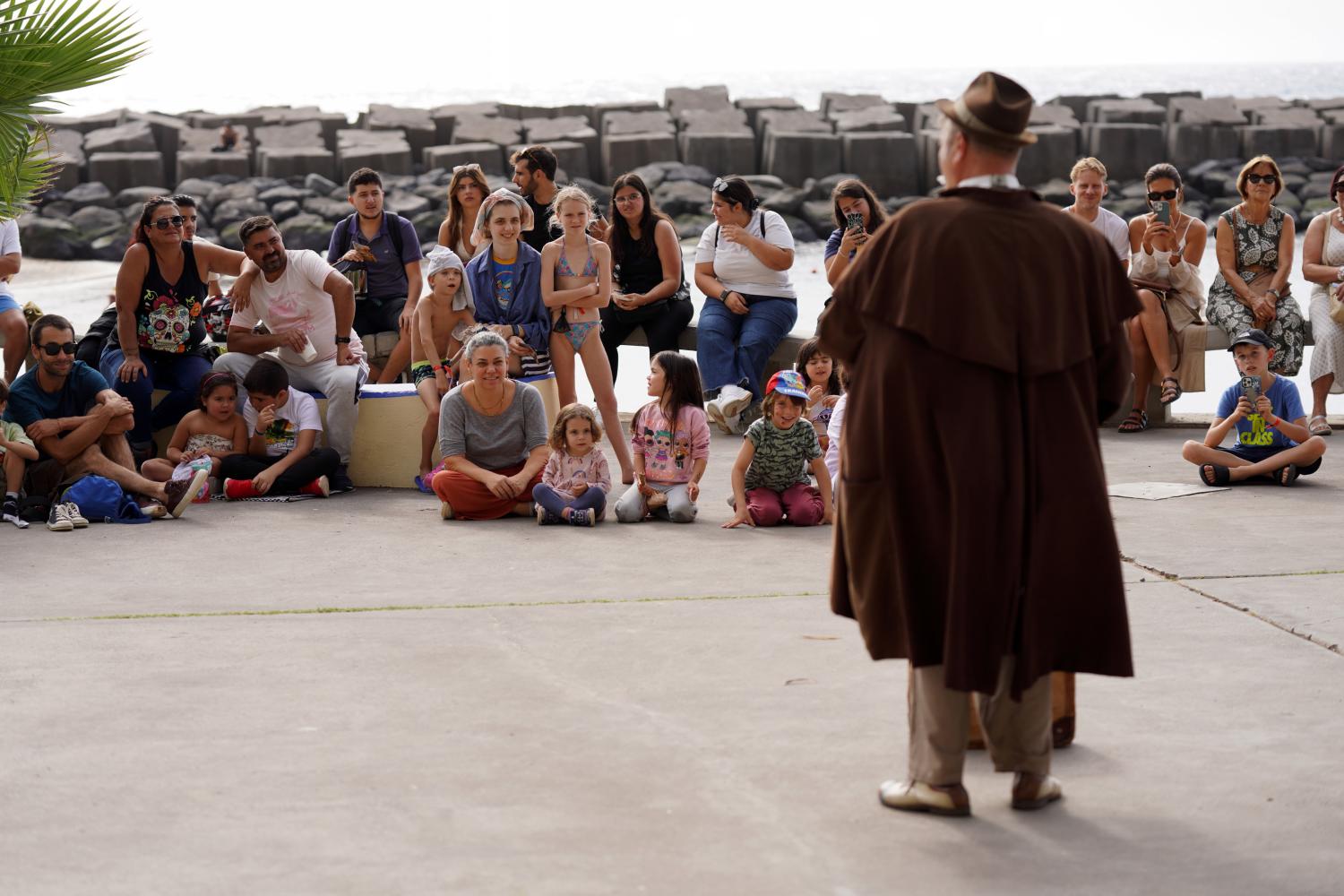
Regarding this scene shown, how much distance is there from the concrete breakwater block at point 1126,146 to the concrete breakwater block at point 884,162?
3.31m

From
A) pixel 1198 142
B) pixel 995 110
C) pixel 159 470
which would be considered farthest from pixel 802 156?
pixel 995 110

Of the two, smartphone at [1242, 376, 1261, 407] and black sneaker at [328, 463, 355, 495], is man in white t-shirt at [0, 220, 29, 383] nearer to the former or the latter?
black sneaker at [328, 463, 355, 495]

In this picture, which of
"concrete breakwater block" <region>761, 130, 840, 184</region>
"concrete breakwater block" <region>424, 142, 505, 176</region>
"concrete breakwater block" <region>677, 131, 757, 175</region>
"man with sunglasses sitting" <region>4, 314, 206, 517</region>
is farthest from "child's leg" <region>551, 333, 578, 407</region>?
"concrete breakwater block" <region>677, 131, 757, 175</region>

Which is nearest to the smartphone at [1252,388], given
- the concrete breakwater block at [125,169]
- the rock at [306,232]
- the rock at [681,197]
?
the rock at [681,197]

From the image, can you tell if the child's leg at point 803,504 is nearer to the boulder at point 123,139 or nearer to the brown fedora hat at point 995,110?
the brown fedora hat at point 995,110

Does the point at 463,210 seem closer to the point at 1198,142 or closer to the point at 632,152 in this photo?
the point at 632,152

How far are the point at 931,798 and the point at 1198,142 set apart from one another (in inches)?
1153

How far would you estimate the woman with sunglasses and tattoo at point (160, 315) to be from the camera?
912 centimetres

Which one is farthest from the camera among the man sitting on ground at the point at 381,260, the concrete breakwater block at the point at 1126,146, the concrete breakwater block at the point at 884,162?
the concrete breakwater block at the point at 1126,146

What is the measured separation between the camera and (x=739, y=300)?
34.5 feet

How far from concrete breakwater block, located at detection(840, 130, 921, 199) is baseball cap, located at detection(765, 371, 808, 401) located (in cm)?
2172

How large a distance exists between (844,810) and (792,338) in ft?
21.8

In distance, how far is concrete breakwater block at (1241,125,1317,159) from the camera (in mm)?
32219

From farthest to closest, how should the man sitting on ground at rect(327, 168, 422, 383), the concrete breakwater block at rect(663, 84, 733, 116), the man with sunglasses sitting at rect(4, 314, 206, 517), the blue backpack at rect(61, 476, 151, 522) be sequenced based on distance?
the concrete breakwater block at rect(663, 84, 733, 116)
the man sitting on ground at rect(327, 168, 422, 383)
the man with sunglasses sitting at rect(4, 314, 206, 517)
the blue backpack at rect(61, 476, 151, 522)
